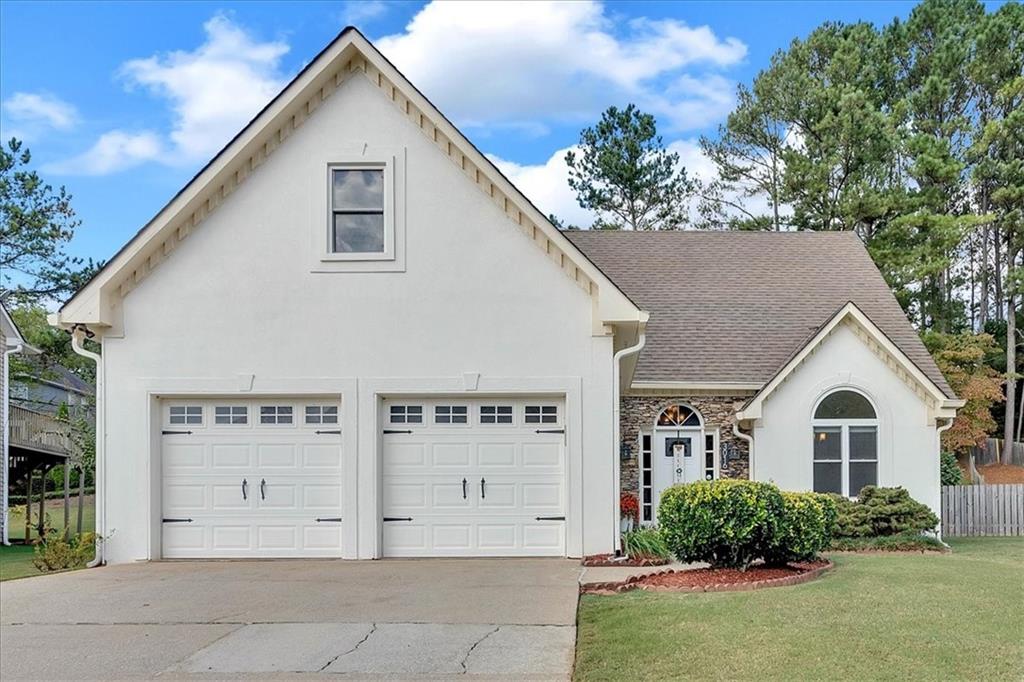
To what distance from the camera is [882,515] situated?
15609 millimetres

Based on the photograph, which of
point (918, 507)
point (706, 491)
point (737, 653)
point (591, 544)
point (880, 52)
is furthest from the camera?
point (880, 52)

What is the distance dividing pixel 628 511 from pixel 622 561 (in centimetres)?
480

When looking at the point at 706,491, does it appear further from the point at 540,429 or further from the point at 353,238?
the point at 353,238

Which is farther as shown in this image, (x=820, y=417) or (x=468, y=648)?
(x=820, y=417)

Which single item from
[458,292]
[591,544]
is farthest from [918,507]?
[458,292]

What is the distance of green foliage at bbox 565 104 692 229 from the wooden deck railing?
75.7ft

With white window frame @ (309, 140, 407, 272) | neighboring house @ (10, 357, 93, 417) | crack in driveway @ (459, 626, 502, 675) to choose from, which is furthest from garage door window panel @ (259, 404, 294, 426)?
neighboring house @ (10, 357, 93, 417)

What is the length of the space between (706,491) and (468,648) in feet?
12.6

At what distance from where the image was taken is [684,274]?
67.8 ft

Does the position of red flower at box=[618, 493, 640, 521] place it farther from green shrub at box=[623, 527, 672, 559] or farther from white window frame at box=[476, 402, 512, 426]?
white window frame at box=[476, 402, 512, 426]

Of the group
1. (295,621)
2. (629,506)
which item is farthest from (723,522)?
(629,506)

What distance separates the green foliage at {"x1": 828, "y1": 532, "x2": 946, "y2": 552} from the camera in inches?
590

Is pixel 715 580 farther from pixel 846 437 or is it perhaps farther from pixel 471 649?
pixel 846 437

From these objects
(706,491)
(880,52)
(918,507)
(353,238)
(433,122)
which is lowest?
(918,507)
